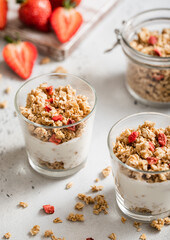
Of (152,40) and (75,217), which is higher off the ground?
(152,40)

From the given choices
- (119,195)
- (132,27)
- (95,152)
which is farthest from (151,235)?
(132,27)

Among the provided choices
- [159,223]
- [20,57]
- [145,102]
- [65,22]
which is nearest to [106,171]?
[159,223]

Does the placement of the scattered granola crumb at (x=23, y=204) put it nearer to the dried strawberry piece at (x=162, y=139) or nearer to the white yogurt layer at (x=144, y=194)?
the white yogurt layer at (x=144, y=194)

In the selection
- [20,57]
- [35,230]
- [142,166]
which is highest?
[142,166]

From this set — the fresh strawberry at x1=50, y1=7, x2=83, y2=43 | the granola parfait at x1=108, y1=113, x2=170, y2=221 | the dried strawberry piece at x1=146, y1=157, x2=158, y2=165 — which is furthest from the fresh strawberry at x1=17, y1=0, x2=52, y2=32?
the dried strawberry piece at x1=146, y1=157, x2=158, y2=165

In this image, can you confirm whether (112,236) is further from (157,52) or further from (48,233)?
(157,52)

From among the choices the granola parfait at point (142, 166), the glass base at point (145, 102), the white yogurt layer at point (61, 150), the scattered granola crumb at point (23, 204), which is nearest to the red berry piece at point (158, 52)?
the glass base at point (145, 102)
